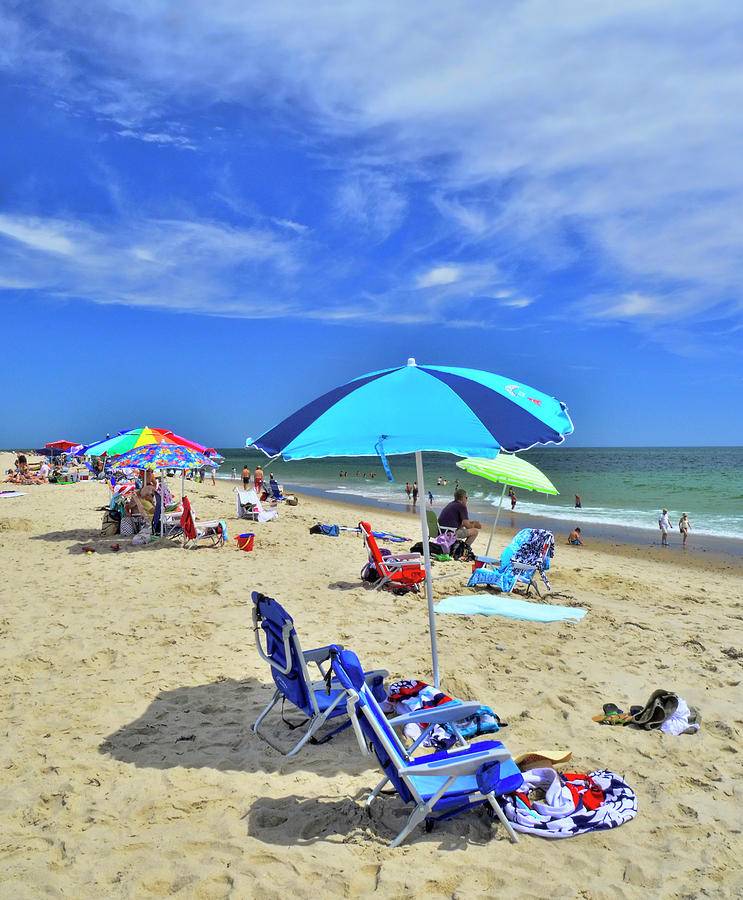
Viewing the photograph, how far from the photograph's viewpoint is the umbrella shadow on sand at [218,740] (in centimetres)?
379

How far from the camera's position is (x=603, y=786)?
3492 mm

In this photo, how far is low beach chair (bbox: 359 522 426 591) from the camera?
8.23 meters

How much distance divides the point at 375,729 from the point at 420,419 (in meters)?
1.77

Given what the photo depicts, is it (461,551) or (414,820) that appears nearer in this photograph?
(414,820)

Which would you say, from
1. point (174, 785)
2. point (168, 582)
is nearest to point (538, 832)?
point (174, 785)

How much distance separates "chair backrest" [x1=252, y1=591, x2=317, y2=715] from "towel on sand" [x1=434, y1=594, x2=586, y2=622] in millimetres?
3409

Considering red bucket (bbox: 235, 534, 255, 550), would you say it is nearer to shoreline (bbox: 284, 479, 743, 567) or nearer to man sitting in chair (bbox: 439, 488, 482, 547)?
man sitting in chair (bbox: 439, 488, 482, 547)

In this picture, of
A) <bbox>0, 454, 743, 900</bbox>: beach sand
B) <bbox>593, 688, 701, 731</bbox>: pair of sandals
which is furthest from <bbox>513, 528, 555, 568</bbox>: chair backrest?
<bbox>593, 688, 701, 731</bbox>: pair of sandals

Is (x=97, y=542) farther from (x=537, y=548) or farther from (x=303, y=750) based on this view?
(x=303, y=750)

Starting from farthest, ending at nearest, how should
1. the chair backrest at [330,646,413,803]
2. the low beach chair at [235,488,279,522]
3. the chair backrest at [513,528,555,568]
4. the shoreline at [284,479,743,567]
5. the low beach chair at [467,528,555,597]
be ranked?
the shoreline at [284,479,743,567] < the low beach chair at [235,488,279,522] < the chair backrest at [513,528,555,568] < the low beach chair at [467,528,555,597] < the chair backrest at [330,646,413,803]

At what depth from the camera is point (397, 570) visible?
330 inches

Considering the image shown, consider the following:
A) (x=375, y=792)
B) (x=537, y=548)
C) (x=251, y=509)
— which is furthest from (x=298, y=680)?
(x=251, y=509)

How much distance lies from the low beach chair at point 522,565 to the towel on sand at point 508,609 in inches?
26.1

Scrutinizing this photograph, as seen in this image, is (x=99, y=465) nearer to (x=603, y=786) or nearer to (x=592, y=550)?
(x=592, y=550)
